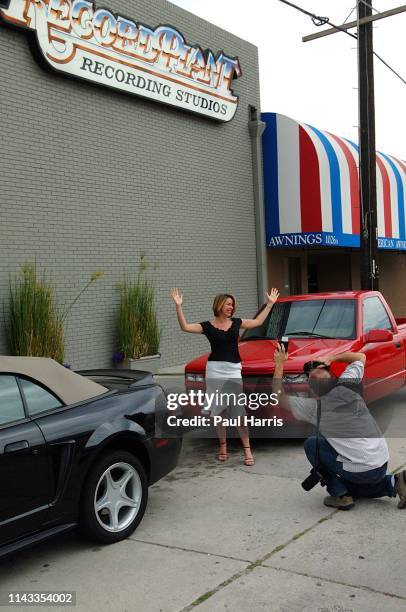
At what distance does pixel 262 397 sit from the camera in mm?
6727

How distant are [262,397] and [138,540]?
8.36 ft

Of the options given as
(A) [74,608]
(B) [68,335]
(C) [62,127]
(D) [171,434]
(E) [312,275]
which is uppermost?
(C) [62,127]

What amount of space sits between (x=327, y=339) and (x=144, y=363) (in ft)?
→ 15.5

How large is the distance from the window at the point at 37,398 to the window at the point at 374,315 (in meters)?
4.49

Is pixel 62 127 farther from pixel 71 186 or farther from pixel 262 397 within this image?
pixel 262 397

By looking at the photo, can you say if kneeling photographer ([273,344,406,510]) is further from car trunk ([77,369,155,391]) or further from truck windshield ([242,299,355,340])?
truck windshield ([242,299,355,340])

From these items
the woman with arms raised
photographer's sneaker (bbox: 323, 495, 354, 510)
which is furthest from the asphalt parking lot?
the woman with arms raised

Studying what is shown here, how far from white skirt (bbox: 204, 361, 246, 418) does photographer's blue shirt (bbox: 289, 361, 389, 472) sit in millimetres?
1399

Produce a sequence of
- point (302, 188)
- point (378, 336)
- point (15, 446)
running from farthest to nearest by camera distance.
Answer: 1. point (302, 188)
2. point (378, 336)
3. point (15, 446)

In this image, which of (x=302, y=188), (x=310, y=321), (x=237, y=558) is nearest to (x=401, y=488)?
(x=237, y=558)

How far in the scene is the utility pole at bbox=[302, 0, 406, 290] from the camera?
12.2m

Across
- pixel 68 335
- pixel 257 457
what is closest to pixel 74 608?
pixel 257 457

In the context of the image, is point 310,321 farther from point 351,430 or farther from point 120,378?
point 120,378

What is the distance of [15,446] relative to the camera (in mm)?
3816
